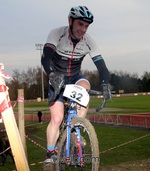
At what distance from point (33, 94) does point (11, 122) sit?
91.9 metres

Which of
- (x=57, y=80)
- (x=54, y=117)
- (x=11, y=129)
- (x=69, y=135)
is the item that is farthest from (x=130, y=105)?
(x=11, y=129)

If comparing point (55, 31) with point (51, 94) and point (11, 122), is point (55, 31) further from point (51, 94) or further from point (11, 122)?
point (11, 122)

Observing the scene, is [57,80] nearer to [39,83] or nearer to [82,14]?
[82,14]

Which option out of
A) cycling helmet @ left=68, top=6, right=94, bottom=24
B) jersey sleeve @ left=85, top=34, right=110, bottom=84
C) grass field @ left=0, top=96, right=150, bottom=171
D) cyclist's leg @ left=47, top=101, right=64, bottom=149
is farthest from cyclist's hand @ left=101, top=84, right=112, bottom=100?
grass field @ left=0, top=96, right=150, bottom=171

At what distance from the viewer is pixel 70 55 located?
496cm

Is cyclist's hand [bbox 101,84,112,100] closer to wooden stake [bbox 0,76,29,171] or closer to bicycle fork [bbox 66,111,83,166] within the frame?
bicycle fork [bbox 66,111,83,166]

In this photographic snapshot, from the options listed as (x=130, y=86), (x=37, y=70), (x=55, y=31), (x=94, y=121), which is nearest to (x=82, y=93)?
(x=55, y=31)

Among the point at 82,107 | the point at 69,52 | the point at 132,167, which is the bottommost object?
the point at 132,167

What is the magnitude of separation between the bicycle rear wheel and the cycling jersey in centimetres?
85

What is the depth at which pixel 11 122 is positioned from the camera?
3.28 m

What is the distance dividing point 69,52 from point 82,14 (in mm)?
648

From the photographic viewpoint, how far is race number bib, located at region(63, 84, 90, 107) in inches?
176

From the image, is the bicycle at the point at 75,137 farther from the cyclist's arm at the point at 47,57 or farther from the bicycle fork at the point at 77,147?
the cyclist's arm at the point at 47,57

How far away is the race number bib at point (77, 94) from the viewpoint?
4.46 meters
